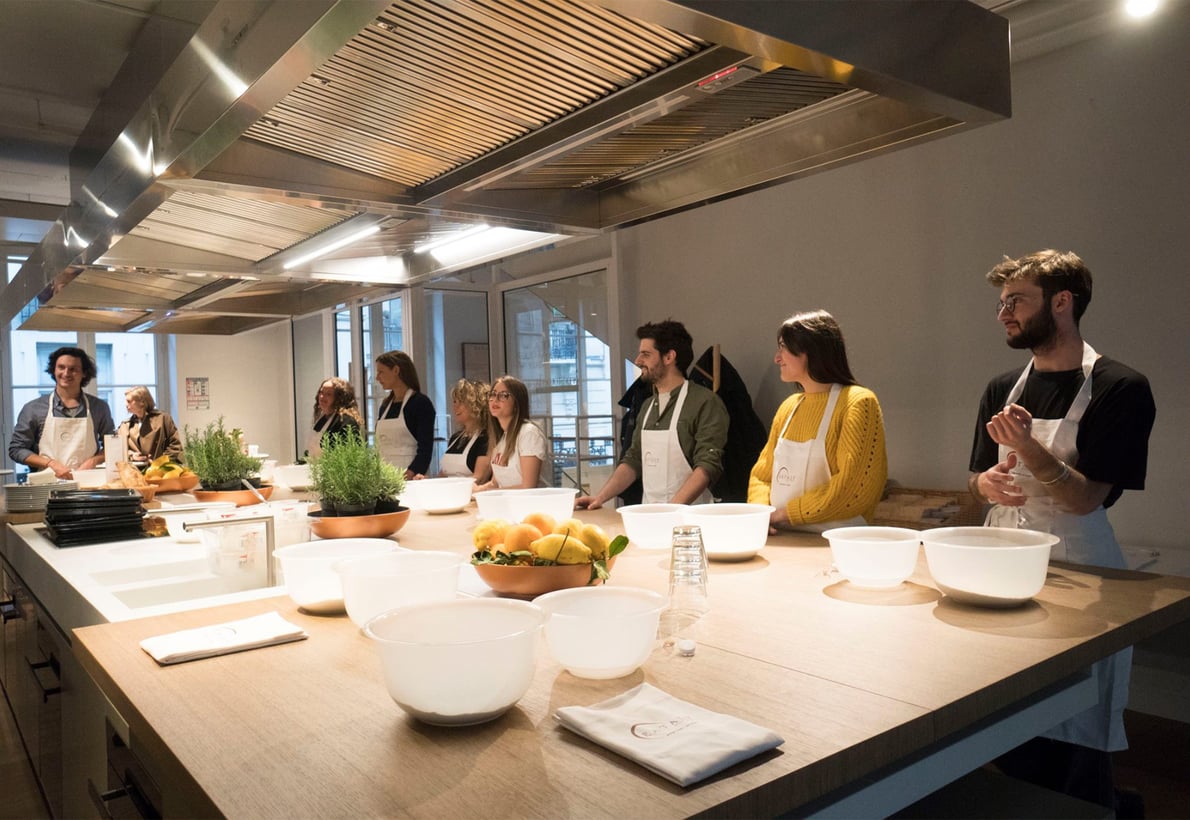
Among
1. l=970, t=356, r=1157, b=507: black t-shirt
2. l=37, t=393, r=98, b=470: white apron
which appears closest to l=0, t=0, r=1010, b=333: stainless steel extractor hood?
l=970, t=356, r=1157, b=507: black t-shirt

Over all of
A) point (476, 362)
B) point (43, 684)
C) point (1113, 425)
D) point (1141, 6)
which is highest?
→ point (1141, 6)

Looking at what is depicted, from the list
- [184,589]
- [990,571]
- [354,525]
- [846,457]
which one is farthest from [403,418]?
[990,571]

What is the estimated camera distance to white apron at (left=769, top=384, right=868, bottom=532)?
2547 millimetres

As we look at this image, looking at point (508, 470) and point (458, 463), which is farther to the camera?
point (458, 463)

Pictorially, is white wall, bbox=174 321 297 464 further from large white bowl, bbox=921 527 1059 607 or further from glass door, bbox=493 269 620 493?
large white bowl, bbox=921 527 1059 607

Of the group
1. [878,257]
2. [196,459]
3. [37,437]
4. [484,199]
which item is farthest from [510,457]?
[37,437]

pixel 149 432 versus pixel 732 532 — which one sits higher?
pixel 149 432

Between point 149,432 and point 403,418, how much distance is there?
1483 mm

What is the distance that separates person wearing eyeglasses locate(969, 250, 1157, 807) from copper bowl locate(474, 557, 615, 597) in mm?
1006

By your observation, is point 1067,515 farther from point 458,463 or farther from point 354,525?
point 458,463

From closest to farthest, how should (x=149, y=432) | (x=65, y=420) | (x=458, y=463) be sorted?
(x=458, y=463), (x=149, y=432), (x=65, y=420)

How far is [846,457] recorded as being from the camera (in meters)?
2.40

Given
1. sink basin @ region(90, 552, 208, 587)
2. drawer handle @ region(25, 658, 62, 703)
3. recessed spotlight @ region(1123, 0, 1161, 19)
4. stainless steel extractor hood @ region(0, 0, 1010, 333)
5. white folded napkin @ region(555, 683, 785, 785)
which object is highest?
recessed spotlight @ region(1123, 0, 1161, 19)

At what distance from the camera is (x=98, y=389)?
28.5ft
